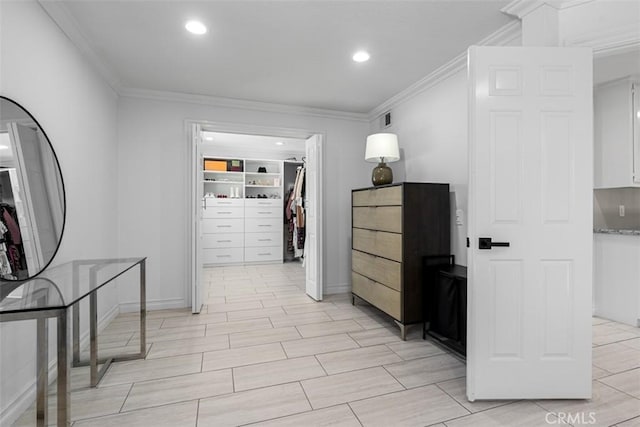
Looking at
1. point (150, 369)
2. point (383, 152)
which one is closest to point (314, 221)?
point (383, 152)

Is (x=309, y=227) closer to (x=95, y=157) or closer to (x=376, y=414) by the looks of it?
(x=95, y=157)

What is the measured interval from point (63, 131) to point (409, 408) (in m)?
2.98

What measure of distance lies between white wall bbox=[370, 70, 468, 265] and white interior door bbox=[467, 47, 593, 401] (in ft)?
3.26

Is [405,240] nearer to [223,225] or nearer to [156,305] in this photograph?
[156,305]

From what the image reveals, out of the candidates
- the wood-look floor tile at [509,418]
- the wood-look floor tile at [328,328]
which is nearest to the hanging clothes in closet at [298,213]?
the wood-look floor tile at [328,328]

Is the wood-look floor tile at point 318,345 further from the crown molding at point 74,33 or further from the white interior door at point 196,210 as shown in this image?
the crown molding at point 74,33

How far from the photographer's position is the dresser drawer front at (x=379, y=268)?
2.85m

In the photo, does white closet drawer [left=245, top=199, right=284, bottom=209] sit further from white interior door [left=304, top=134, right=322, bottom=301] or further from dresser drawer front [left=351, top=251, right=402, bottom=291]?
dresser drawer front [left=351, top=251, right=402, bottom=291]

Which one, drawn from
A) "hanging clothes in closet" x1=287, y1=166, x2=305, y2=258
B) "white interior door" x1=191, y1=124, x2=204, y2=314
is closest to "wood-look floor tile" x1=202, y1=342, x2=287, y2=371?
"white interior door" x1=191, y1=124, x2=204, y2=314

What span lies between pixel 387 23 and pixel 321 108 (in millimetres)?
1912

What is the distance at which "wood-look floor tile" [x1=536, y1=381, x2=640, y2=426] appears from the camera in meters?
1.69

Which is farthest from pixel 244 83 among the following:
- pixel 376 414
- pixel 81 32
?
pixel 376 414

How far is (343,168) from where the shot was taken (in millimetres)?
4371

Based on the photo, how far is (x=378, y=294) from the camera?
315 centimetres
